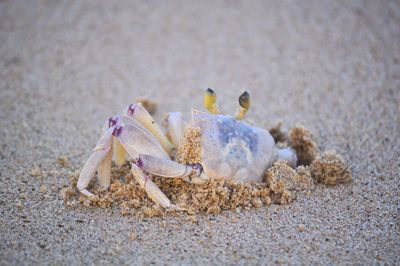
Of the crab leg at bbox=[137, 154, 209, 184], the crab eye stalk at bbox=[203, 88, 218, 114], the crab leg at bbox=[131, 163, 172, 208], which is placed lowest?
the crab leg at bbox=[131, 163, 172, 208]

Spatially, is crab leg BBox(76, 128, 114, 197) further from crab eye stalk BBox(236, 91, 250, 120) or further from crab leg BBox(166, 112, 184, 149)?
crab eye stalk BBox(236, 91, 250, 120)

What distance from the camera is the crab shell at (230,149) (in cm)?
330

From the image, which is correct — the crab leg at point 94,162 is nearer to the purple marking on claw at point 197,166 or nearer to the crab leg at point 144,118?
the crab leg at point 144,118

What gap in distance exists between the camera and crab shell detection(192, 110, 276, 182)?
10.8 feet

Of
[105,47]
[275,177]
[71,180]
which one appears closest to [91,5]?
[105,47]

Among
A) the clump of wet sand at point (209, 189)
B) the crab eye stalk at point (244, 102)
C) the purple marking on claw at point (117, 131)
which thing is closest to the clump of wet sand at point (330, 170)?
the clump of wet sand at point (209, 189)

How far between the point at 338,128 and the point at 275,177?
145 centimetres

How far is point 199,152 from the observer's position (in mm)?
3297

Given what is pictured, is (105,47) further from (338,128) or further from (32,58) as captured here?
(338,128)

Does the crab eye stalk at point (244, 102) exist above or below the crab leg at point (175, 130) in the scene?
above

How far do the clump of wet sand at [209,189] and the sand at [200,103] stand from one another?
7 cm

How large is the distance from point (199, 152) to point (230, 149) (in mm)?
218

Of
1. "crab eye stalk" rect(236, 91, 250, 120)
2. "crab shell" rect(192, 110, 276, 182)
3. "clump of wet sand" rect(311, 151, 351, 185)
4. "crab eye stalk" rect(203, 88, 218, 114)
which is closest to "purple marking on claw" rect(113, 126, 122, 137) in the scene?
"crab shell" rect(192, 110, 276, 182)

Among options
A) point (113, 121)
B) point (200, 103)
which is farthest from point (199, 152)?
point (200, 103)
